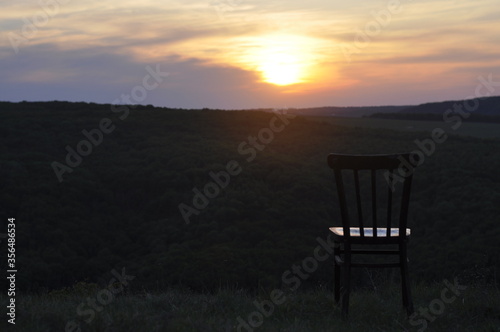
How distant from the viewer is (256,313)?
5.36m

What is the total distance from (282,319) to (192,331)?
1037 millimetres

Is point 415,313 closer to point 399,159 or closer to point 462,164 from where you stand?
point 399,159

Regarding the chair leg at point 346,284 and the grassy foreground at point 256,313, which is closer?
the grassy foreground at point 256,313

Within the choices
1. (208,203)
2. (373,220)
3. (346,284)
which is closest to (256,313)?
(346,284)

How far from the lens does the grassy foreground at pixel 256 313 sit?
15.9ft

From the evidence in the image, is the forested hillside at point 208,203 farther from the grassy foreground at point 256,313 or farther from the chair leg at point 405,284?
the chair leg at point 405,284

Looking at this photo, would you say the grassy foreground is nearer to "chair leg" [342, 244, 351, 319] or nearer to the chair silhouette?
"chair leg" [342, 244, 351, 319]

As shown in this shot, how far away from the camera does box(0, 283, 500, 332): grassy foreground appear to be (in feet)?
15.9

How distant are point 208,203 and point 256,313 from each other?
945 inches

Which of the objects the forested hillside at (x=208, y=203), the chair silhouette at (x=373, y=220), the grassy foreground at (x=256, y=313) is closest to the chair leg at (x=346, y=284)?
the chair silhouette at (x=373, y=220)

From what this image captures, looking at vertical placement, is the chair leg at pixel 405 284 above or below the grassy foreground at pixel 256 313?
above

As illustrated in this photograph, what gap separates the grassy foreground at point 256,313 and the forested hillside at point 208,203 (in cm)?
1116

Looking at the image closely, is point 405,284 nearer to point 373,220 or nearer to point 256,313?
point 373,220

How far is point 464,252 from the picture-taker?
22.2 meters
